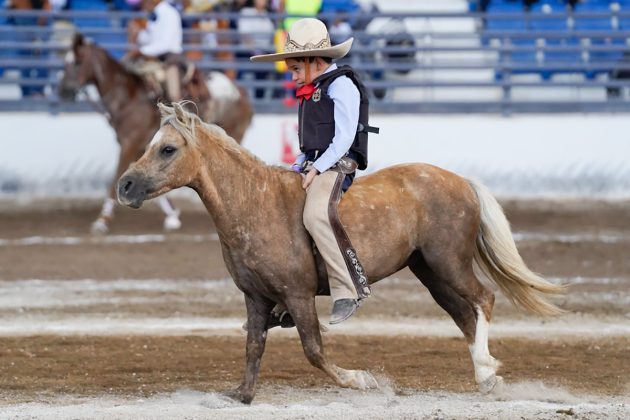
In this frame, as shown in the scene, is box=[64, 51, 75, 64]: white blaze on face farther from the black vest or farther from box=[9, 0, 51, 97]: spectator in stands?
the black vest

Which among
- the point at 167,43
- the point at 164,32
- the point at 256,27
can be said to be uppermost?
the point at 164,32

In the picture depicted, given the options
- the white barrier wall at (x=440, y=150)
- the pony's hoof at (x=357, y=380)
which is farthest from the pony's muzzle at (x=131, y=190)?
the white barrier wall at (x=440, y=150)

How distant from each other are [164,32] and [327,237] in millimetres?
9016

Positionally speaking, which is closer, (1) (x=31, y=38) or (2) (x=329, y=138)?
(2) (x=329, y=138)

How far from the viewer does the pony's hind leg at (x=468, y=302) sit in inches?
266

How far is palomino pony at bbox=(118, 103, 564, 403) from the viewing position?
20.8 ft

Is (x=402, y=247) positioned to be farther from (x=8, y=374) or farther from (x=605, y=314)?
(x=605, y=314)

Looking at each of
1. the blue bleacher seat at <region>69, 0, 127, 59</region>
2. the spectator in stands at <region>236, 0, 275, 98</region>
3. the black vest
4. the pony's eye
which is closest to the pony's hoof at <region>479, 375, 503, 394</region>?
the black vest

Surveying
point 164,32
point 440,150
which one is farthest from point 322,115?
point 440,150

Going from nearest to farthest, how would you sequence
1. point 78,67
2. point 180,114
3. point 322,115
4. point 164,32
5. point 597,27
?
point 180,114
point 322,115
point 164,32
point 78,67
point 597,27

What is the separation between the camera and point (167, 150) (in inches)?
247

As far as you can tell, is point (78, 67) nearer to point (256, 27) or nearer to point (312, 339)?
point (256, 27)

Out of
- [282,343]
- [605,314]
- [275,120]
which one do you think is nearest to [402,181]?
[282,343]

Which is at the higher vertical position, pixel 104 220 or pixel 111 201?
pixel 111 201
